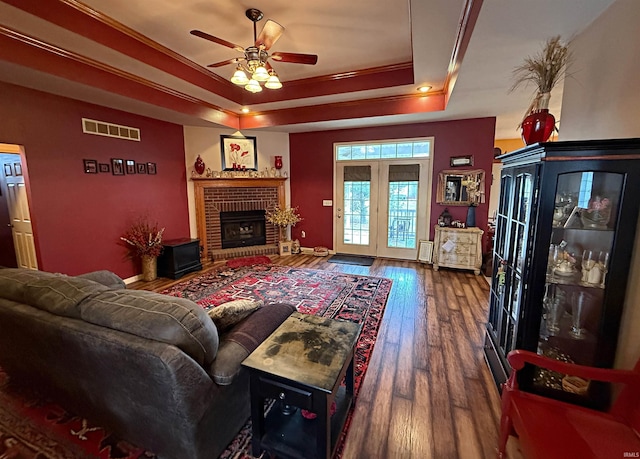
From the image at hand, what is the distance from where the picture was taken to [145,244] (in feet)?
13.6

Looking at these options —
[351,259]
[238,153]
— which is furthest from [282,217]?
[351,259]

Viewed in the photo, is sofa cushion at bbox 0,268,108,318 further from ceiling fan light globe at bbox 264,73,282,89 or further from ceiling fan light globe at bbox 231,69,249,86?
ceiling fan light globe at bbox 264,73,282,89

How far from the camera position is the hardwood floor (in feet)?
5.26

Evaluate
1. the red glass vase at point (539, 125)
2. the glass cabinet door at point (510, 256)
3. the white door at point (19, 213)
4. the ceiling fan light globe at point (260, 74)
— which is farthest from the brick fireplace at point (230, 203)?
the red glass vase at point (539, 125)

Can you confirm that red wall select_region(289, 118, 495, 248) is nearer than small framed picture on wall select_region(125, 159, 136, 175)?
No

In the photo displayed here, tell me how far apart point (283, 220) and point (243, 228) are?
0.87m

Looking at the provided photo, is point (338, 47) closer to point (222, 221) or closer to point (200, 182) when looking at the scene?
point (200, 182)

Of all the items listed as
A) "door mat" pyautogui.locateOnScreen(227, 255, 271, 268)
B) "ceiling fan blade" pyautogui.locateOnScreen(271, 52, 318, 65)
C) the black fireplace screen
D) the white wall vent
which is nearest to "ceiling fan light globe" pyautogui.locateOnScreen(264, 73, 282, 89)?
"ceiling fan blade" pyautogui.locateOnScreen(271, 52, 318, 65)

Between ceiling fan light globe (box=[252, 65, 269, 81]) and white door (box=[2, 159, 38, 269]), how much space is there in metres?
3.38

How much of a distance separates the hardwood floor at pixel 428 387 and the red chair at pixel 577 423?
0.44 m

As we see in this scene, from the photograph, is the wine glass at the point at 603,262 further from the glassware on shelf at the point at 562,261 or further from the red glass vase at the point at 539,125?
the red glass vase at the point at 539,125

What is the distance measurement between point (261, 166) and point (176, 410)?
198 inches

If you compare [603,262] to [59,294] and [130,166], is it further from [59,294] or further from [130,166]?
[130,166]

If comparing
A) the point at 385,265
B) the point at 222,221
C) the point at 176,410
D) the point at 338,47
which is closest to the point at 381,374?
the point at 176,410
